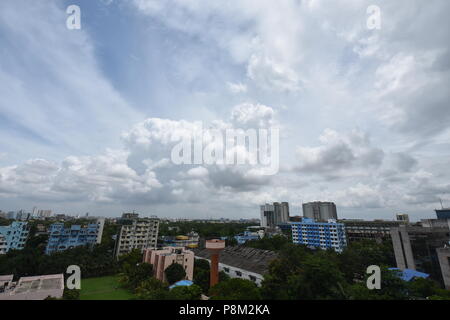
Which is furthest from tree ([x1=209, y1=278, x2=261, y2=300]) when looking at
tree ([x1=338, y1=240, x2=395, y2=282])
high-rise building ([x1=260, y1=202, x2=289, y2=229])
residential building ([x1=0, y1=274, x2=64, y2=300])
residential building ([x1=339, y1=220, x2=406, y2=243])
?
high-rise building ([x1=260, y1=202, x2=289, y2=229])

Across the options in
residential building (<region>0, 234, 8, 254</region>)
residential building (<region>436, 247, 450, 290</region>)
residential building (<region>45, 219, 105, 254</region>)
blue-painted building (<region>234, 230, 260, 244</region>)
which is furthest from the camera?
blue-painted building (<region>234, 230, 260, 244</region>)

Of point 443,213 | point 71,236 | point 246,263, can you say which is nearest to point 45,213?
point 71,236

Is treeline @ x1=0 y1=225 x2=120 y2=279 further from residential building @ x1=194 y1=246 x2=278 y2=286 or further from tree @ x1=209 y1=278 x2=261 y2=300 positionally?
tree @ x1=209 y1=278 x2=261 y2=300

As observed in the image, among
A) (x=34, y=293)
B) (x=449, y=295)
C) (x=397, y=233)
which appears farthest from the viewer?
(x=397, y=233)

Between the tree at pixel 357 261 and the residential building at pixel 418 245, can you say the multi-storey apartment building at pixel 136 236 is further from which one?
the residential building at pixel 418 245
